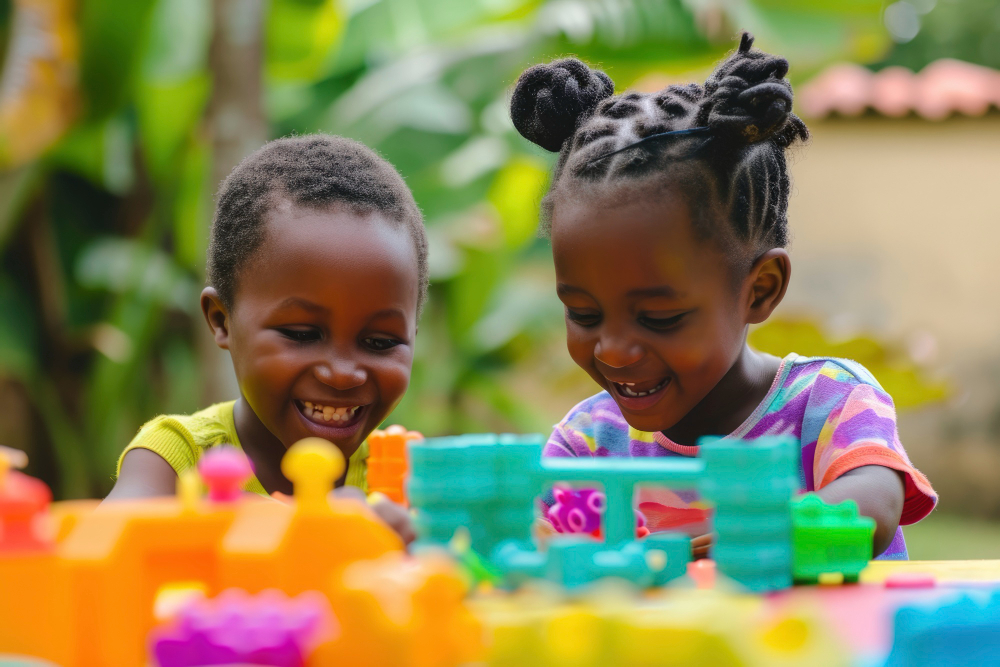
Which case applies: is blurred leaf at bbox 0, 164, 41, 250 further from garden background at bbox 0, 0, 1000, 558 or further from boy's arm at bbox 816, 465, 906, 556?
boy's arm at bbox 816, 465, 906, 556

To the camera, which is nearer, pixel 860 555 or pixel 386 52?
pixel 860 555

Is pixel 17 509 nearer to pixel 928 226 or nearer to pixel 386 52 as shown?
pixel 386 52

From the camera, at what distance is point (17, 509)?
96 centimetres

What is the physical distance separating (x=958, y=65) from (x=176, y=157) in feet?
23.0

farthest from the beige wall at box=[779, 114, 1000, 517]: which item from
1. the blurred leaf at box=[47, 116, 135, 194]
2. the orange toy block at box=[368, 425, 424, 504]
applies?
the orange toy block at box=[368, 425, 424, 504]

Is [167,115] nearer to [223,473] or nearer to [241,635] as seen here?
[223,473]

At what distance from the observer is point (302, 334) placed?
6.43 feet

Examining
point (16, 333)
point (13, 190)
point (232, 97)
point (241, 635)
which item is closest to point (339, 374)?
point (241, 635)

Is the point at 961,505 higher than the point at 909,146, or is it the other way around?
the point at 909,146

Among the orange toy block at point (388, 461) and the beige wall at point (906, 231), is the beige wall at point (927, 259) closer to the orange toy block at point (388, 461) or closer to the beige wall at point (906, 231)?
the beige wall at point (906, 231)

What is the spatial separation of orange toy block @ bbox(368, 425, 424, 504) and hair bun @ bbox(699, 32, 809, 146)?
0.78m

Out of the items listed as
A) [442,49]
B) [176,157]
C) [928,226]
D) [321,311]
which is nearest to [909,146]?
[928,226]

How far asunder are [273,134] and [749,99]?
15.0 ft

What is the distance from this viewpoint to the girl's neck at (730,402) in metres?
2.07
